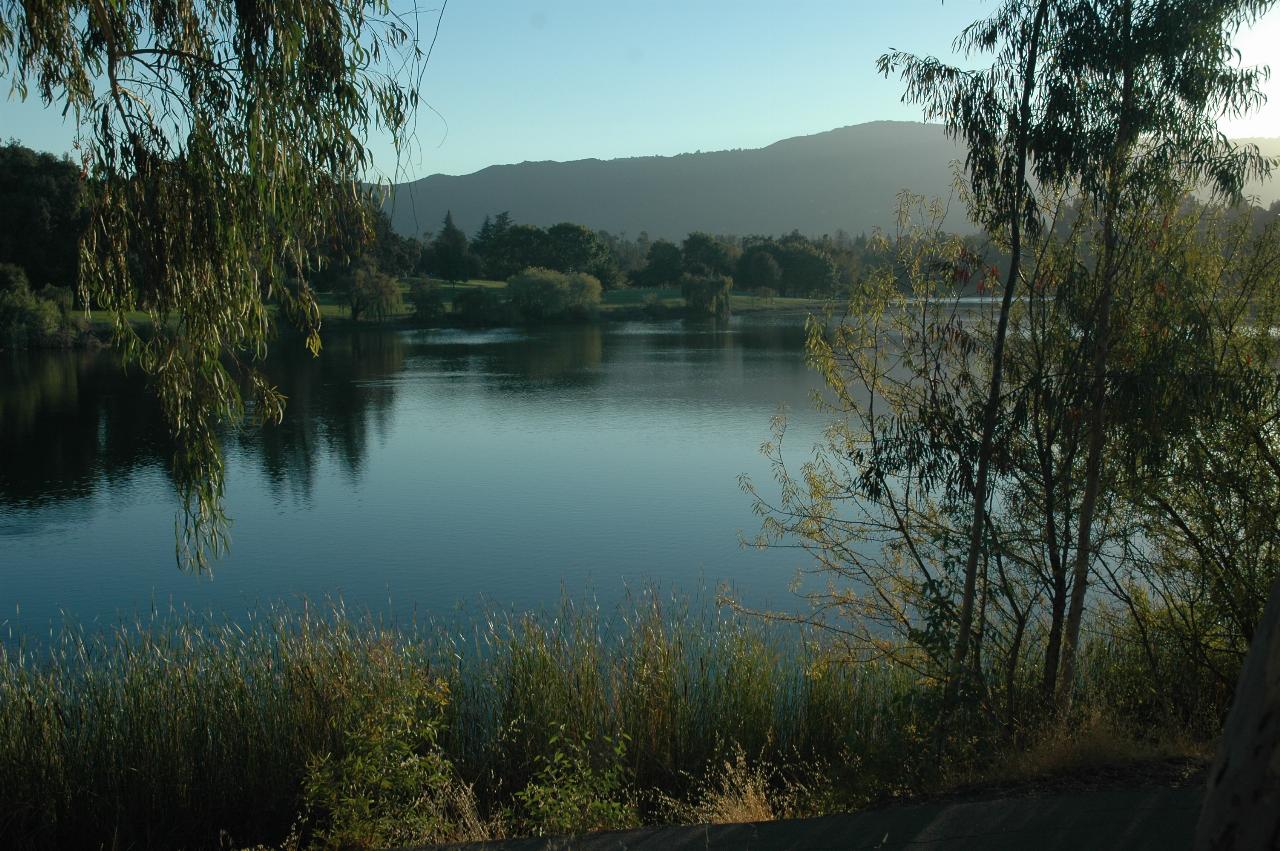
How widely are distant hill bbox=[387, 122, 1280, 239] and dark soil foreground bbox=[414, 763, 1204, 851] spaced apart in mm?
112245

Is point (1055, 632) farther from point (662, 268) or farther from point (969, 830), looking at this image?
point (662, 268)

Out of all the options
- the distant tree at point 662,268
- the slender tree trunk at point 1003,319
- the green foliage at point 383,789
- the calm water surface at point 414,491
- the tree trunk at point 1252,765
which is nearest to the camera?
the tree trunk at point 1252,765

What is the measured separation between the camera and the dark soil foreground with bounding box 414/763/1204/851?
11.0 ft

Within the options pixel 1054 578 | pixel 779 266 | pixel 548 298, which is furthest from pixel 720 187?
pixel 1054 578

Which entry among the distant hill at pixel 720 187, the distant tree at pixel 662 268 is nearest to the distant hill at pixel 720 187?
the distant hill at pixel 720 187

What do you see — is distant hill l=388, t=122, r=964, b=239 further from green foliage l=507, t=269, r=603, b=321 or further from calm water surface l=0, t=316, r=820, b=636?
calm water surface l=0, t=316, r=820, b=636

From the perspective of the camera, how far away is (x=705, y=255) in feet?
193

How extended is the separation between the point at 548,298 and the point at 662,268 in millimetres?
11661

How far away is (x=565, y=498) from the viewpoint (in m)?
14.5

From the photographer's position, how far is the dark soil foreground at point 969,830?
3.34m

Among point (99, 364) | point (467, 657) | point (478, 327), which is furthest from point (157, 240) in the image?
point (478, 327)

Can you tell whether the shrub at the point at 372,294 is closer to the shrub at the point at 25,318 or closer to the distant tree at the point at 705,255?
the shrub at the point at 25,318

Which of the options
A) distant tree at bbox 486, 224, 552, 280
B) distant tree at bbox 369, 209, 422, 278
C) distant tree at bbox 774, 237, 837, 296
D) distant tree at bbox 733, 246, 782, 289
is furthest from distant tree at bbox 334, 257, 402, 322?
distant tree at bbox 774, 237, 837, 296

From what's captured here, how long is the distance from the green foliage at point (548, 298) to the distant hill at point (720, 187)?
215ft
